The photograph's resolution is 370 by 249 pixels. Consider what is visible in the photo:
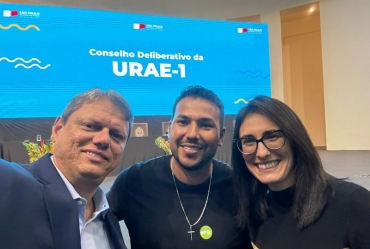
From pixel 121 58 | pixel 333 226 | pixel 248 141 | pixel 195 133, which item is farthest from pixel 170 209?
pixel 121 58

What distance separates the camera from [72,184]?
4.20ft

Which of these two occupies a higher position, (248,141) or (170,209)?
(248,141)

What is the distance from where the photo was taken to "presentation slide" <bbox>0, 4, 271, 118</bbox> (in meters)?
5.86

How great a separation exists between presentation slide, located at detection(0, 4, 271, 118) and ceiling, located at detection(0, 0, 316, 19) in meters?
2.18

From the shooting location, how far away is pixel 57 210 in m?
1.08

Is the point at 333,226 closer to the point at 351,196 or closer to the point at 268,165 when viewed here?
the point at 351,196

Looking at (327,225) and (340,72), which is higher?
(340,72)

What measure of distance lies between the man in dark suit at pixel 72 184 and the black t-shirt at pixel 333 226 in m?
0.64

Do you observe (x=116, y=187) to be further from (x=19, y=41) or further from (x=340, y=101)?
(x=340, y=101)

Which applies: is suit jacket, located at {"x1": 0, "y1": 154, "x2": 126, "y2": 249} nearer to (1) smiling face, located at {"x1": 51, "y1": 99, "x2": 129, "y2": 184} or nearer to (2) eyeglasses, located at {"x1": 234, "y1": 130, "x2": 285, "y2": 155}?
(1) smiling face, located at {"x1": 51, "y1": 99, "x2": 129, "y2": 184}

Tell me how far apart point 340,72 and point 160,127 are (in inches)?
188

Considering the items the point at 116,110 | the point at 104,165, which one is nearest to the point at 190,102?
the point at 116,110

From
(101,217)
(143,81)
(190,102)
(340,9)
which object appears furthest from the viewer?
(340,9)

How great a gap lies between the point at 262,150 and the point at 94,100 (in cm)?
68
